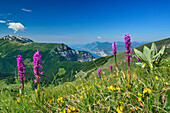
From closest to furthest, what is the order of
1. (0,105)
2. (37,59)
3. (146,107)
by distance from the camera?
(146,107) → (0,105) → (37,59)

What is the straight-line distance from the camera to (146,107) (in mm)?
2037

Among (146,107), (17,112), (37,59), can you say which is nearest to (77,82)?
(37,59)

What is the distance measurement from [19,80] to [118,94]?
4099 millimetres

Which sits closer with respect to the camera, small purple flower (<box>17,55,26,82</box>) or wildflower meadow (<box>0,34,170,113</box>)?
wildflower meadow (<box>0,34,170,113</box>)

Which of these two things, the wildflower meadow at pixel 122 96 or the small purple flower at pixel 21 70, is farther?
the small purple flower at pixel 21 70

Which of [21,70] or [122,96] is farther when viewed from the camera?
[21,70]

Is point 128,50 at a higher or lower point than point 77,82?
higher

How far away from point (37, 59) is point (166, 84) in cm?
393

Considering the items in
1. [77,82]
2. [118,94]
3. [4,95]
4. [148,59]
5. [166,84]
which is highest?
[148,59]

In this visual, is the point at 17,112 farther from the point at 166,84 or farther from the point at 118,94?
the point at 166,84

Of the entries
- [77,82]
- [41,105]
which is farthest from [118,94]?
[77,82]

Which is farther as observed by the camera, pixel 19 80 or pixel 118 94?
pixel 19 80

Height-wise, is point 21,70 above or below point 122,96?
above

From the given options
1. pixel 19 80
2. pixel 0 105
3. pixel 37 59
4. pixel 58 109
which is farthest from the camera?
pixel 19 80
